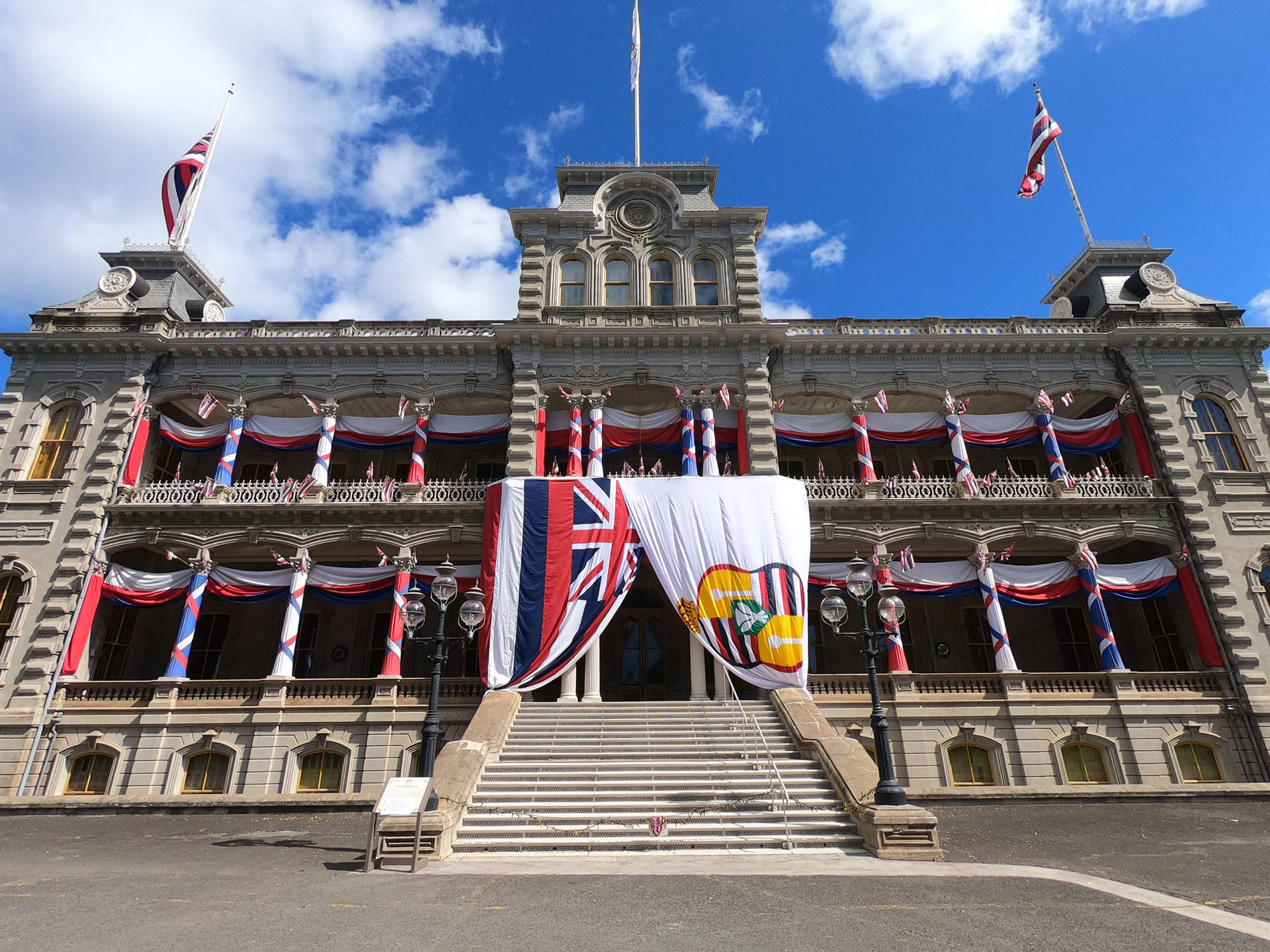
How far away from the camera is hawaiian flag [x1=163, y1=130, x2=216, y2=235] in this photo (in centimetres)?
2447

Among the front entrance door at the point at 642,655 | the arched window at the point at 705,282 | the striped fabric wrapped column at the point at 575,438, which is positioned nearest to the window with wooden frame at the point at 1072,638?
the front entrance door at the point at 642,655

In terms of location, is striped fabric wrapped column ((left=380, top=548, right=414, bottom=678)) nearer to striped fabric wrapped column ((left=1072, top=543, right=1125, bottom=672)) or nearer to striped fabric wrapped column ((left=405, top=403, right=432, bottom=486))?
striped fabric wrapped column ((left=405, top=403, right=432, bottom=486))

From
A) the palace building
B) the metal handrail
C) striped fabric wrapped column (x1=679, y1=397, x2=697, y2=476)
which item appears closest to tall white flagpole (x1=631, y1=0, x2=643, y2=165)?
the palace building

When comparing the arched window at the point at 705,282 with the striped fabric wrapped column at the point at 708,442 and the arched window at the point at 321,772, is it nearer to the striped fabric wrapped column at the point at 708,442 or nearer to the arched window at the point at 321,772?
the striped fabric wrapped column at the point at 708,442

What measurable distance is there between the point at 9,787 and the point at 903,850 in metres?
21.7

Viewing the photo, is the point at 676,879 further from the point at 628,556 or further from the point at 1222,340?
the point at 1222,340

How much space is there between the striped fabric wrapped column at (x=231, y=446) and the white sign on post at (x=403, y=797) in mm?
15177

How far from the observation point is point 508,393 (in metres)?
22.8

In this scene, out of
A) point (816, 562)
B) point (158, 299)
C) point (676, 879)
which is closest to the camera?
point (676, 879)

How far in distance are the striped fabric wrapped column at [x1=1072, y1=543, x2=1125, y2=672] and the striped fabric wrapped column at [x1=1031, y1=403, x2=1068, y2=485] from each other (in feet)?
8.15

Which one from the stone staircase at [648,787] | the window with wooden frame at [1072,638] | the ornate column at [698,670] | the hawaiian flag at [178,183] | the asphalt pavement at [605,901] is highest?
the hawaiian flag at [178,183]

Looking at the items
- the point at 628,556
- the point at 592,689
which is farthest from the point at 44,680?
the point at 628,556

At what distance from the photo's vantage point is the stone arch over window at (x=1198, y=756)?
18.0m

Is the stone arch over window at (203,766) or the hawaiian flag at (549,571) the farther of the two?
the stone arch over window at (203,766)
